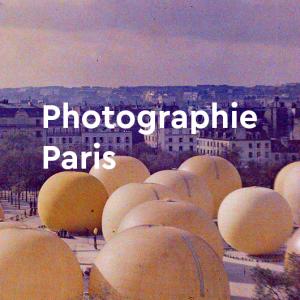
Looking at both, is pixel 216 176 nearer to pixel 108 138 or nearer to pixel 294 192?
pixel 294 192

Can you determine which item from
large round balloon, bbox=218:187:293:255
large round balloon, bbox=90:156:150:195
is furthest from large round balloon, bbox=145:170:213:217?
large round balloon, bbox=90:156:150:195

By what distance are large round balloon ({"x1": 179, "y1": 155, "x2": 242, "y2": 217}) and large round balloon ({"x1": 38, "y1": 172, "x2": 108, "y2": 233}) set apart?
11.3 feet

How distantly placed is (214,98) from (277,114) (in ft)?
205

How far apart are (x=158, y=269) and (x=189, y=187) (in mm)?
9857

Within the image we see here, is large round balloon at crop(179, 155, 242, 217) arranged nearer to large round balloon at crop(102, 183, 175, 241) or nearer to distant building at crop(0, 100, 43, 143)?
large round balloon at crop(102, 183, 175, 241)

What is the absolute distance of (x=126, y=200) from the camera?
19.9 meters

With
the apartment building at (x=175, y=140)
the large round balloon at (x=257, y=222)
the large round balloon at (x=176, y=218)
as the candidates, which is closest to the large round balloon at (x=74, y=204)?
the large round balloon at (x=257, y=222)

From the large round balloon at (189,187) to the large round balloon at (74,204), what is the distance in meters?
1.68

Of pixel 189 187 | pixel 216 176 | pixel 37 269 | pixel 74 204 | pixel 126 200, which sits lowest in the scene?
pixel 37 269

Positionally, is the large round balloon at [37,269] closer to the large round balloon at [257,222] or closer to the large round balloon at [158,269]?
the large round balloon at [158,269]

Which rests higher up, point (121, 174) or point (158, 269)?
point (121, 174)

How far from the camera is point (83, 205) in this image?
22.8 m

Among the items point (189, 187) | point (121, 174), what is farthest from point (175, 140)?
point (189, 187)

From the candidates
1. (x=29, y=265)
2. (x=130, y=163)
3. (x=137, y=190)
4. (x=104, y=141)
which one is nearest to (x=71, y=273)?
(x=29, y=265)
